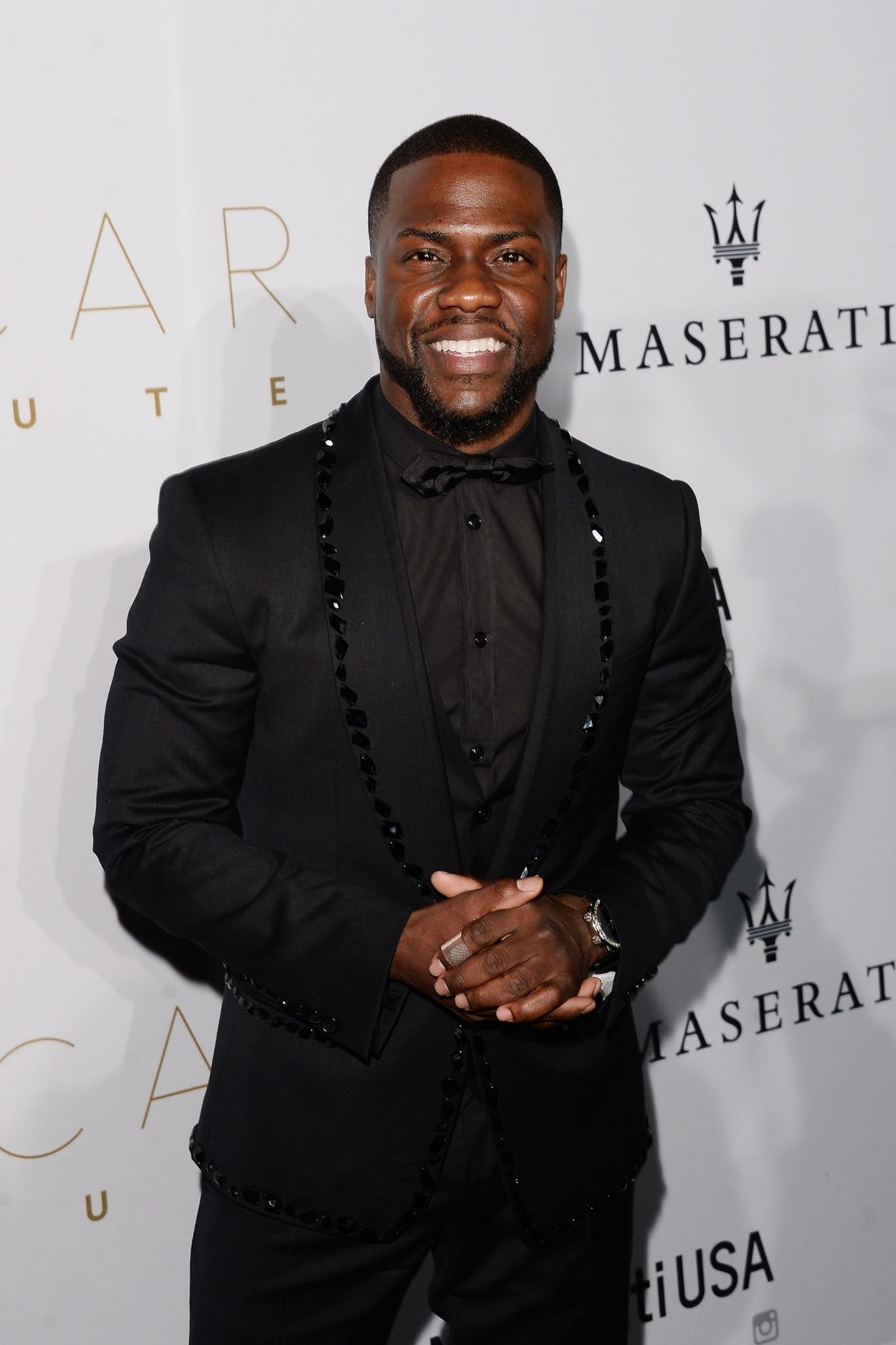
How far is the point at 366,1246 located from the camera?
156cm

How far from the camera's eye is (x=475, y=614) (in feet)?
5.08

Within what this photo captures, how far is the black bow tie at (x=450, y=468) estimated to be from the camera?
1523 mm

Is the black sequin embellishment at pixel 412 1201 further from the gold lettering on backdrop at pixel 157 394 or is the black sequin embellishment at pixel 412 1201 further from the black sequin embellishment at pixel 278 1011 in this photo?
the gold lettering on backdrop at pixel 157 394

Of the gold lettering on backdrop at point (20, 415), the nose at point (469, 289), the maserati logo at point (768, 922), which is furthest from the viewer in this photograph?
the maserati logo at point (768, 922)

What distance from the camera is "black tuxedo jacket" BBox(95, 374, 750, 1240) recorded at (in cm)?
145

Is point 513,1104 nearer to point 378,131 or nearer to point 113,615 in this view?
point 113,615

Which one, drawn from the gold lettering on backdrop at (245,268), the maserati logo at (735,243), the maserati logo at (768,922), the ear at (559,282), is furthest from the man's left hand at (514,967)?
the maserati logo at (735,243)

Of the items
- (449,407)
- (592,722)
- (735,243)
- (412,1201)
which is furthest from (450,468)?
(735,243)

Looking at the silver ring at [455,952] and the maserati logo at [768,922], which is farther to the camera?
the maserati logo at [768,922]

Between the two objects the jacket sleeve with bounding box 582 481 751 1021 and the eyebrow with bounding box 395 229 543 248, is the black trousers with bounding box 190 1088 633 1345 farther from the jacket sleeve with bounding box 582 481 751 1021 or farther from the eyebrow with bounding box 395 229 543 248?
the eyebrow with bounding box 395 229 543 248

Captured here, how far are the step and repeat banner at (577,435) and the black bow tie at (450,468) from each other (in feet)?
1.59

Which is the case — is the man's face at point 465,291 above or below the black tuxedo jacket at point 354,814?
above

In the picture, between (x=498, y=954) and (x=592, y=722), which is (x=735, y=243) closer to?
(x=592, y=722)

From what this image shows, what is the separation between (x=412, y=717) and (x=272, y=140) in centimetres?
88
